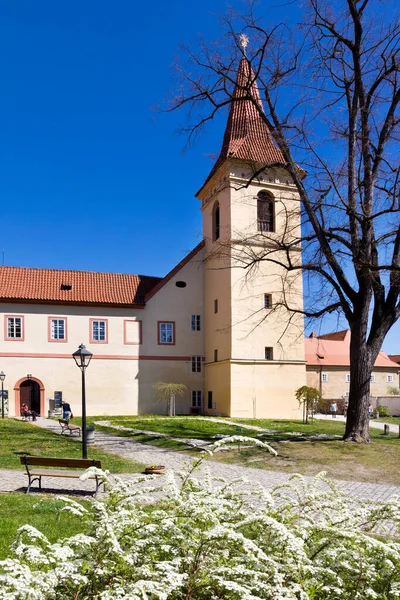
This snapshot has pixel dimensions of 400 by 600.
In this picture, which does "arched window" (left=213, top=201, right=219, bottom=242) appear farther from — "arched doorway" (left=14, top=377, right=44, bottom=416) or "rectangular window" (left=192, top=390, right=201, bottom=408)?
"arched doorway" (left=14, top=377, right=44, bottom=416)

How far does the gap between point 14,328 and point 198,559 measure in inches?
1211

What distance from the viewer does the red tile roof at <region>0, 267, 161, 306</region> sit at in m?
32.7

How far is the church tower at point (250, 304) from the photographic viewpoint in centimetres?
3088

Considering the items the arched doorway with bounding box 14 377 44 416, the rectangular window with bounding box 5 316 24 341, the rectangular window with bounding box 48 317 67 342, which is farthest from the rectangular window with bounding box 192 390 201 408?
the rectangular window with bounding box 5 316 24 341

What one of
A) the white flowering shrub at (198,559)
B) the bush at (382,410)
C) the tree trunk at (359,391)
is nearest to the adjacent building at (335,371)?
the bush at (382,410)

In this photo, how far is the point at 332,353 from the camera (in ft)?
155

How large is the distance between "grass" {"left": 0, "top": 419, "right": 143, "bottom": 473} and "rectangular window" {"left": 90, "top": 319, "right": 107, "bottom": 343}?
11671 mm

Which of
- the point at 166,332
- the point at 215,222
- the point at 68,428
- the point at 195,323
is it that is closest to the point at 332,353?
the point at 195,323

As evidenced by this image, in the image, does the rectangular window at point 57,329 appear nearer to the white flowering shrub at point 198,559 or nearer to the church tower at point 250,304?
the church tower at point 250,304

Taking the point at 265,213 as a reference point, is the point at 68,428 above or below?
below

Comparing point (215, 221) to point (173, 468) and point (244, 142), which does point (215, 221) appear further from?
point (173, 468)

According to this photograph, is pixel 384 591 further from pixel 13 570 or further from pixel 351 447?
pixel 351 447

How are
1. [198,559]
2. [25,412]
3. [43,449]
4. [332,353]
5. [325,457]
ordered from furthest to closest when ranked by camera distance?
1. [332,353]
2. [25,412]
3. [43,449]
4. [325,457]
5. [198,559]

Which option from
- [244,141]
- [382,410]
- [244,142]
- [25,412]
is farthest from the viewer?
[382,410]
